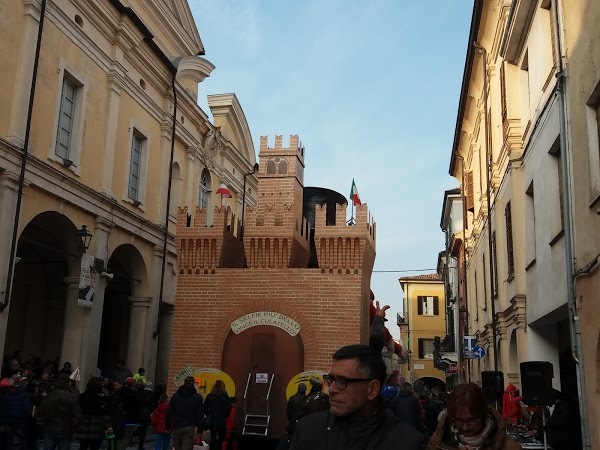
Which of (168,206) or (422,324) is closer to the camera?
(168,206)

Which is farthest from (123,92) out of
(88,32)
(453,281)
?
(453,281)

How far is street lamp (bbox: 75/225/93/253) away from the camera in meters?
17.3

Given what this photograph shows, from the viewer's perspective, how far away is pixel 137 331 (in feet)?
73.7

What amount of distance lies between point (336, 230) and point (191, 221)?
3798 mm

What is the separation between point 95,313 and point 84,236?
112 inches

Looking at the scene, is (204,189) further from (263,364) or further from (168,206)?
(263,364)

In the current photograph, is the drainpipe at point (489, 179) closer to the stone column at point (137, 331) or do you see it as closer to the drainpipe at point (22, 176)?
the stone column at point (137, 331)

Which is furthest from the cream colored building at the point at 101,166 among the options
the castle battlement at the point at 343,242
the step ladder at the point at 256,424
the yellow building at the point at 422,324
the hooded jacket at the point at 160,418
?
the yellow building at the point at 422,324

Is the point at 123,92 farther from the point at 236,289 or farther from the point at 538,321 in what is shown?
the point at 538,321

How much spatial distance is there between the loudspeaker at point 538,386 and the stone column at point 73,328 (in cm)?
1312

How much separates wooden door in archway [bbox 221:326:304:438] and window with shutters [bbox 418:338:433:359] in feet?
154

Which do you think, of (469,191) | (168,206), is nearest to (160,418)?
(168,206)

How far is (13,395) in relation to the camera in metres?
10.5

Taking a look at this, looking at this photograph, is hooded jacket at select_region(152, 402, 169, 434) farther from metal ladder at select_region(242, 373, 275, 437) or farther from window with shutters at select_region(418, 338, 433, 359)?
window with shutters at select_region(418, 338, 433, 359)
